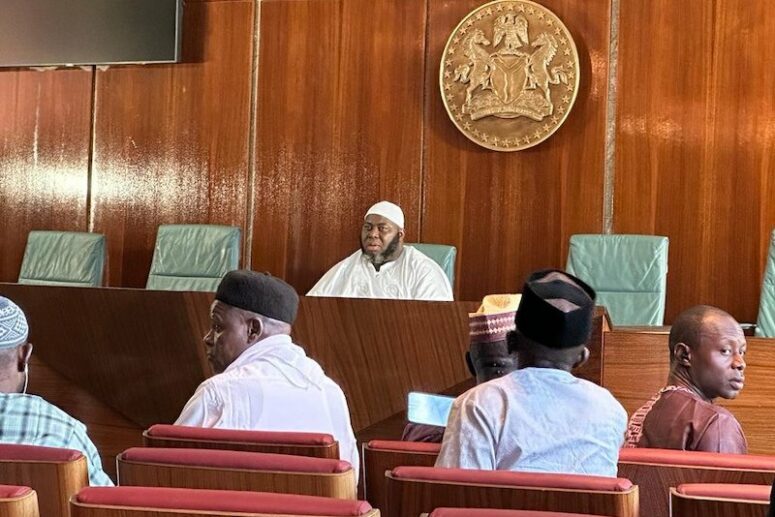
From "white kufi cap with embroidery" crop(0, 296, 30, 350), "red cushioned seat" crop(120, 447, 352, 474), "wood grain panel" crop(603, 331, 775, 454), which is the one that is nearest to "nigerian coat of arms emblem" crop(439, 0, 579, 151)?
"wood grain panel" crop(603, 331, 775, 454)

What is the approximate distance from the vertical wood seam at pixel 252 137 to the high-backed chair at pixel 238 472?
5.39 m

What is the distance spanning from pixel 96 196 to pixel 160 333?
338 cm

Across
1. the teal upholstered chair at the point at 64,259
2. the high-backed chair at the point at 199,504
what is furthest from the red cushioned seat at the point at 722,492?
the teal upholstered chair at the point at 64,259

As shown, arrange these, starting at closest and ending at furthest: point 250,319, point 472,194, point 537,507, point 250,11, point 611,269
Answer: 1. point 537,507
2. point 250,319
3. point 611,269
4. point 472,194
5. point 250,11

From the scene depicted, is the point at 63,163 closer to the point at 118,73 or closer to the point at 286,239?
the point at 118,73

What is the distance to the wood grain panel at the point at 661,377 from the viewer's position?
357cm

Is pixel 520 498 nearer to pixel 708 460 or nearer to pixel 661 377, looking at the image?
pixel 708 460

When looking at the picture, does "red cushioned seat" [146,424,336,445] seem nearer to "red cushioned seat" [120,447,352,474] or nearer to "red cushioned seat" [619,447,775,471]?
"red cushioned seat" [120,447,352,474]

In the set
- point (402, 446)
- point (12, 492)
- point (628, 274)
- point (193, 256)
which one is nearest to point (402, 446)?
point (402, 446)

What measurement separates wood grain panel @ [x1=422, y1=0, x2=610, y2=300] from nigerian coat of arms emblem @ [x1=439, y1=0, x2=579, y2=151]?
0.08 m

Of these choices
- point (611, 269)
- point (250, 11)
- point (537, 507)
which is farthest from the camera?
point (250, 11)

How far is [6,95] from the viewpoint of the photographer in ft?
25.1

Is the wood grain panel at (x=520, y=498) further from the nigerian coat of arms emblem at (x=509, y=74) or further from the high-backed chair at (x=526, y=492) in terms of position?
the nigerian coat of arms emblem at (x=509, y=74)

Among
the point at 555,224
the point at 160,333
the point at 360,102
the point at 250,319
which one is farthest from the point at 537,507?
the point at 360,102
